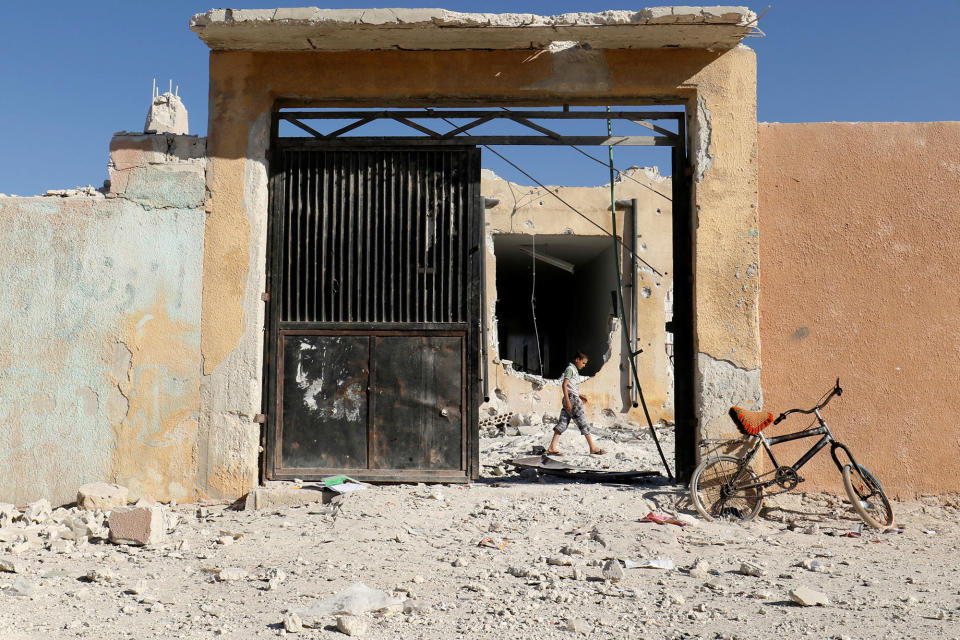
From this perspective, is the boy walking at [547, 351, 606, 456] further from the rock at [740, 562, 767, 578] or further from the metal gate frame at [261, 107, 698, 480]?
the rock at [740, 562, 767, 578]

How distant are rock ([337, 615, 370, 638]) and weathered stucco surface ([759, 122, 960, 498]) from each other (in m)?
3.71

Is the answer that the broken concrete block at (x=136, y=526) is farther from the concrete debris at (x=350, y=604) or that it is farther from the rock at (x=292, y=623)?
the rock at (x=292, y=623)

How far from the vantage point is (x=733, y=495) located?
18.4ft

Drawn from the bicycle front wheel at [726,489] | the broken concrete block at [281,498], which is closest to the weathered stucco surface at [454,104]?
the broken concrete block at [281,498]

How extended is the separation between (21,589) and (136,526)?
98cm

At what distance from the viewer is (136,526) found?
4926 millimetres

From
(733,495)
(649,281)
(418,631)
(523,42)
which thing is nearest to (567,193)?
(649,281)

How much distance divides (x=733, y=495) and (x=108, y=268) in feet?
16.2

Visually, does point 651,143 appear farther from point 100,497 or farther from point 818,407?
point 100,497

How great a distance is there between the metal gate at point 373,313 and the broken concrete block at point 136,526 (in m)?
1.21

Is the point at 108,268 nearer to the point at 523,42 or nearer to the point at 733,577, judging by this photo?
the point at 523,42

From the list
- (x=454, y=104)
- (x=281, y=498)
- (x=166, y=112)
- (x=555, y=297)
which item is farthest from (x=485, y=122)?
(x=555, y=297)

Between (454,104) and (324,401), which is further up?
(454,104)

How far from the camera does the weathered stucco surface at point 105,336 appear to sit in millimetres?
5941
